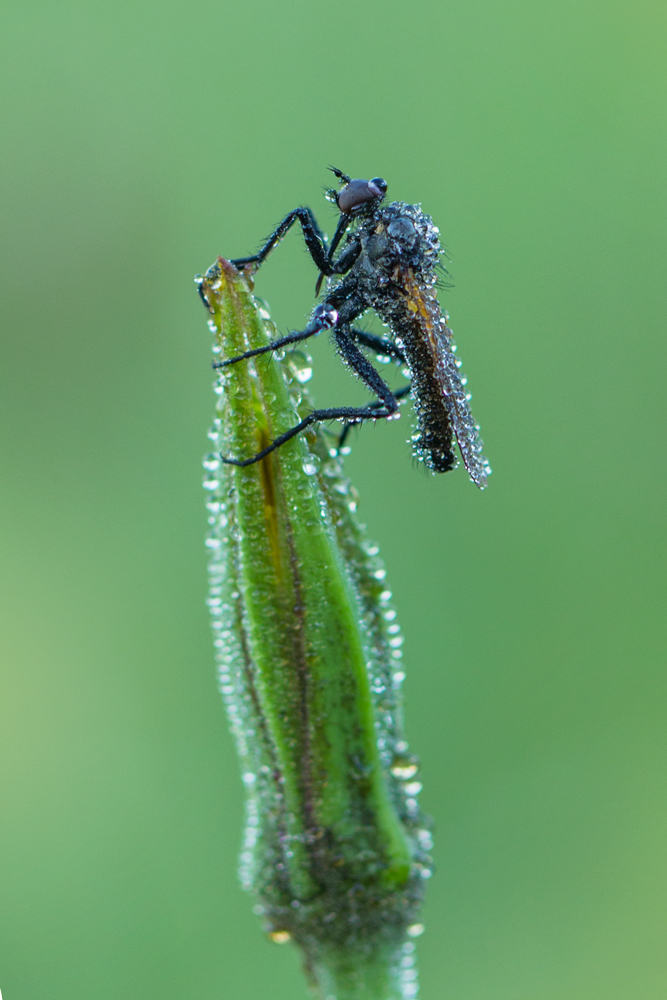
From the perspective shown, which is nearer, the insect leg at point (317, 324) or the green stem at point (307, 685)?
the green stem at point (307, 685)

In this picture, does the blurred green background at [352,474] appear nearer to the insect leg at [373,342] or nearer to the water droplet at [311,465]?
the insect leg at [373,342]

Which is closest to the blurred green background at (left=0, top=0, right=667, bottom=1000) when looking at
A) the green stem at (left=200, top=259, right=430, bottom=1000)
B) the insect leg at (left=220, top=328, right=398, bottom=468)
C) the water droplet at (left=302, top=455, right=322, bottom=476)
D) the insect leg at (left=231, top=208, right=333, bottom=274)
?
the insect leg at (left=231, top=208, right=333, bottom=274)

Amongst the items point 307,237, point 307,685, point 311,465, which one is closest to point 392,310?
point 307,237

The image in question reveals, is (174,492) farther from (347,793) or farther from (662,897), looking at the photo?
(662,897)

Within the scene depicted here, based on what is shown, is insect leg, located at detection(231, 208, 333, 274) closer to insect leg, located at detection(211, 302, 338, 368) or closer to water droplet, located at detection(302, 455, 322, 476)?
insect leg, located at detection(211, 302, 338, 368)

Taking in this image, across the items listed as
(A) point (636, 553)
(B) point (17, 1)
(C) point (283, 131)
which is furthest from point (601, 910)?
(B) point (17, 1)

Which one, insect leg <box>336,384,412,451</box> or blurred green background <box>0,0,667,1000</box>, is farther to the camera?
blurred green background <box>0,0,667,1000</box>

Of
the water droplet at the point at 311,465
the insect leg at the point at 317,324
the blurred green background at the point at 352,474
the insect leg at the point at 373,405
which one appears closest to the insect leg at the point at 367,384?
the insect leg at the point at 373,405
